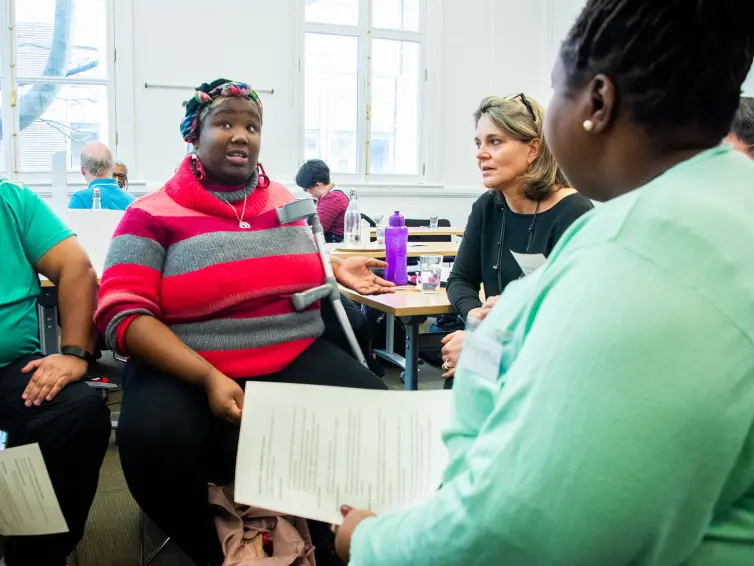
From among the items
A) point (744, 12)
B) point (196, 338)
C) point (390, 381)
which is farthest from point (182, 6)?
point (744, 12)

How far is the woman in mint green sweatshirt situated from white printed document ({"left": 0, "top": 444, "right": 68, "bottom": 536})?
100 centimetres

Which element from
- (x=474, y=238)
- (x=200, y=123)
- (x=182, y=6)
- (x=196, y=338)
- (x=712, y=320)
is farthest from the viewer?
(x=182, y=6)

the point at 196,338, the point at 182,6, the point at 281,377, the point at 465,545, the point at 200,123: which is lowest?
the point at 281,377

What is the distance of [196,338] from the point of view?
1.60 metres

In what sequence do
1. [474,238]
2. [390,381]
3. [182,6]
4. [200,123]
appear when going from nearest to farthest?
[200,123]
[474,238]
[390,381]
[182,6]

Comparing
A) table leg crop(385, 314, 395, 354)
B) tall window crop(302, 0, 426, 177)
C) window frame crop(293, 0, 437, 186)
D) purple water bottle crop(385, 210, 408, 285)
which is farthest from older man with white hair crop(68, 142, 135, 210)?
tall window crop(302, 0, 426, 177)

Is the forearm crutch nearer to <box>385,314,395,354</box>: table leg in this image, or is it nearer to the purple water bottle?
the purple water bottle

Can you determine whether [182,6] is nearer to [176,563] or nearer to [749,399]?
[176,563]

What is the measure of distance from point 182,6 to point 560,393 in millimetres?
7175

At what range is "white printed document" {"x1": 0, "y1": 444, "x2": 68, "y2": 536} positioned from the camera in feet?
4.23

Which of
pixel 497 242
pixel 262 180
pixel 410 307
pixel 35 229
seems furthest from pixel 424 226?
pixel 35 229

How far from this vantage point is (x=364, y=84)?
291 inches

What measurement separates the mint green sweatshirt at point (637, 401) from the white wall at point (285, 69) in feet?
20.7

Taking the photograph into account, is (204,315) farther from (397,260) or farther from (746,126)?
(746,126)
